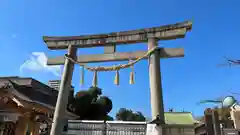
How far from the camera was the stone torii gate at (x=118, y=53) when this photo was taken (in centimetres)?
760

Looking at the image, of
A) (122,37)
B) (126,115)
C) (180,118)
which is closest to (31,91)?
(122,37)

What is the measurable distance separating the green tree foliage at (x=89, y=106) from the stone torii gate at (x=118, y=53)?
1659cm

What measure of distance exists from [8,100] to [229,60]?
7.84 meters

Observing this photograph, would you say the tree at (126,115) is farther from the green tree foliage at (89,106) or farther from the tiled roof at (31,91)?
the tiled roof at (31,91)

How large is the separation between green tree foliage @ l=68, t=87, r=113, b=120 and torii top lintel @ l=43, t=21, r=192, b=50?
16.3 metres

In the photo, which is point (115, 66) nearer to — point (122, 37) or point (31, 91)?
point (122, 37)

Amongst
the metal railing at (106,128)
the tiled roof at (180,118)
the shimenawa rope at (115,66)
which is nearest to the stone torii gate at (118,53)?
the shimenawa rope at (115,66)

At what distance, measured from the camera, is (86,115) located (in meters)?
26.1

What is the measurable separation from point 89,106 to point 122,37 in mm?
19256

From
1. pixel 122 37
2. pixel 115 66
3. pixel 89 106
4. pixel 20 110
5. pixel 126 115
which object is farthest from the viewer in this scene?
pixel 126 115

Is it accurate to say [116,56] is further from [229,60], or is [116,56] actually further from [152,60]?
[229,60]

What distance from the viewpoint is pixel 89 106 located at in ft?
87.0

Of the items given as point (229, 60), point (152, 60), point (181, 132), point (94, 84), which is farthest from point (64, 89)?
point (229, 60)

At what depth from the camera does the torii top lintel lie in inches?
315
